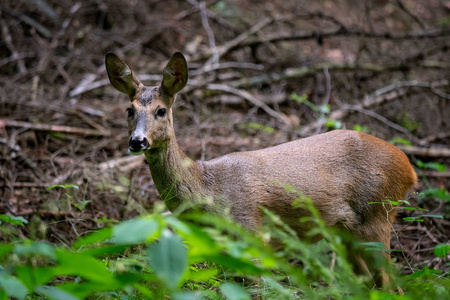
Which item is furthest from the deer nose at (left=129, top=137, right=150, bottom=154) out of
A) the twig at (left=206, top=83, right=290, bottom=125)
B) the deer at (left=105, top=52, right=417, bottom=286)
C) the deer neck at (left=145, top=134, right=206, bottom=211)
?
the twig at (left=206, top=83, right=290, bottom=125)

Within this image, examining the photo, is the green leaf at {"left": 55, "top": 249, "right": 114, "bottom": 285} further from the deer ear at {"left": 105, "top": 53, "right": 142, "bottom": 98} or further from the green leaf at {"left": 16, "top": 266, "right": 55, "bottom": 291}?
the deer ear at {"left": 105, "top": 53, "right": 142, "bottom": 98}

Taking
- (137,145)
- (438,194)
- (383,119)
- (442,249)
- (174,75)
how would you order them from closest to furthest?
1. (442,249)
2. (137,145)
3. (174,75)
4. (438,194)
5. (383,119)

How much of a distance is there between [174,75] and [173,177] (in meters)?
0.91

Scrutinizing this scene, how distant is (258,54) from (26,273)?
26.5ft

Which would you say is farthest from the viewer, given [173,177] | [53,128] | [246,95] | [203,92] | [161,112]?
[203,92]

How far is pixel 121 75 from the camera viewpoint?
436 cm

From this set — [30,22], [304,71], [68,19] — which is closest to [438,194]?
[304,71]

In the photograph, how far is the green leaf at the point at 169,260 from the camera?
4.90 ft

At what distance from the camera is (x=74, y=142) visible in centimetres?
643

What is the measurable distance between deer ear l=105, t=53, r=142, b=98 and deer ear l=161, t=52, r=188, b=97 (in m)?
0.28

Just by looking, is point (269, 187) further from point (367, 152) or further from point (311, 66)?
point (311, 66)

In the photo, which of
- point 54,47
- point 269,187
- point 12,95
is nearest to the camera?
point 269,187

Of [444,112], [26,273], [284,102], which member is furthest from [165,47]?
[26,273]

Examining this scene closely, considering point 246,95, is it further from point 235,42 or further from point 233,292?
point 233,292
